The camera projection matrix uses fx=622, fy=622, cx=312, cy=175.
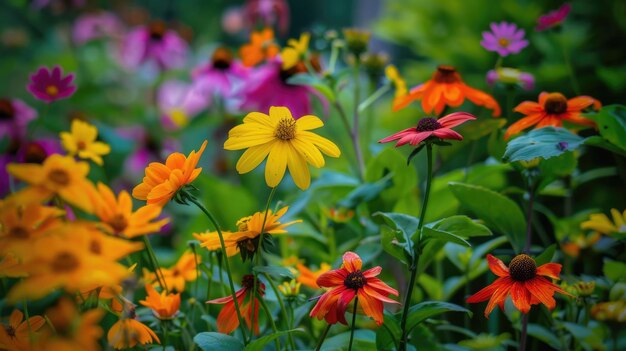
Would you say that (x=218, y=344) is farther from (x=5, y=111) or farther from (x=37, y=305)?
(x=5, y=111)

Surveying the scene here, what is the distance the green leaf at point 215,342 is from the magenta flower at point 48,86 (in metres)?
0.28

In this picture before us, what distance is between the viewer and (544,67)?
93cm

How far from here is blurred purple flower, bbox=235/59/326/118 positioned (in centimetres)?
78

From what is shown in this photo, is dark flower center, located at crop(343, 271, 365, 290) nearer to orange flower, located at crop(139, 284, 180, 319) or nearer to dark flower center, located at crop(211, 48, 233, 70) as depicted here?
orange flower, located at crop(139, 284, 180, 319)

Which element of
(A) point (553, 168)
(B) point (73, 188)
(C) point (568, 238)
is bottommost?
(C) point (568, 238)

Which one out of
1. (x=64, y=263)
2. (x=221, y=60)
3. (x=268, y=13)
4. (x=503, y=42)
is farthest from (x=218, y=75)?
(x=64, y=263)

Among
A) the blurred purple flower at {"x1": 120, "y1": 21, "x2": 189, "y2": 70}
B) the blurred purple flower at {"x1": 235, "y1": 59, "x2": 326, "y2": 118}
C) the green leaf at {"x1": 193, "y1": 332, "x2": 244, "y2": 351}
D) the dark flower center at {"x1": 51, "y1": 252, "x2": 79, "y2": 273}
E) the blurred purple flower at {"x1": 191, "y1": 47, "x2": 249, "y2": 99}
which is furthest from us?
the blurred purple flower at {"x1": 120, "y1": 21, "x2": 189, "y2": 70}

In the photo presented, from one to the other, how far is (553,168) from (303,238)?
255 mm

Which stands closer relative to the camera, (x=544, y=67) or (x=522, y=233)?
(x=522, y=233)

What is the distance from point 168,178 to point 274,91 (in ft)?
1.36

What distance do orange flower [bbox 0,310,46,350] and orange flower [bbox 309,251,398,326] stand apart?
0.17 meters

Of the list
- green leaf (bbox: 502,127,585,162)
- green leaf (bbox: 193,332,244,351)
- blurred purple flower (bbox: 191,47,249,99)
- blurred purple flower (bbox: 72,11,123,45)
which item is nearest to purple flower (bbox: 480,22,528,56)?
green leaf (bbox: 502,127,585,162)

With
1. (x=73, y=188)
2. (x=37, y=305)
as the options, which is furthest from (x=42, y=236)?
(x=37, y=305)

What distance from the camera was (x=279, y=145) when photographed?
0.39 metres
